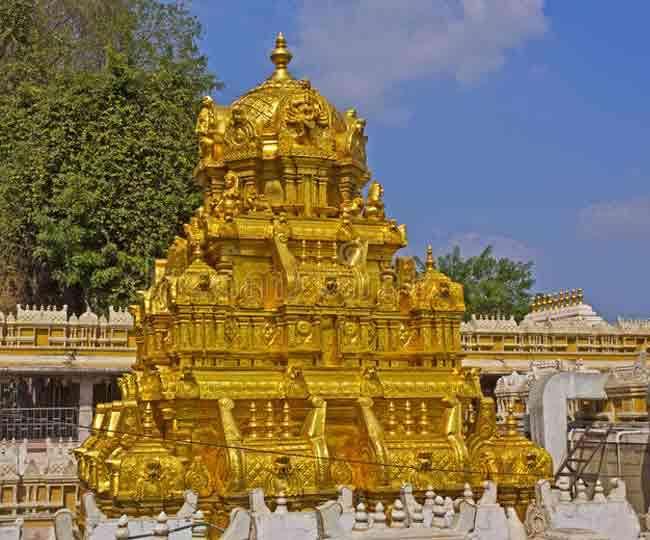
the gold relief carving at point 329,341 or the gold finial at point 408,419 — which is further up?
the gold relief carving at point 329,341

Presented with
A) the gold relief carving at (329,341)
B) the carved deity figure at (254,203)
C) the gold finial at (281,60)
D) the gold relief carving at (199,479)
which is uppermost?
the gold finial at (281,60)

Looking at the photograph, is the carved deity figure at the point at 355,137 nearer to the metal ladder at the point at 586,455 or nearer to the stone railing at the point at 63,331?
the metal ladder at the point at 586,455

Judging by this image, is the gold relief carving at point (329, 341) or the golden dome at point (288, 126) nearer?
the gold relief carving at point (329, 341)

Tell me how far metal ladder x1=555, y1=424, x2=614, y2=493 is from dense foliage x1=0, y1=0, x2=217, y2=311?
17.0m

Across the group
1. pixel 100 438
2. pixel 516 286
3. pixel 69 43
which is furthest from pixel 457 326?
pixel 516 286

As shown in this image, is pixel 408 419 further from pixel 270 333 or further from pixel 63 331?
pixel 63 331

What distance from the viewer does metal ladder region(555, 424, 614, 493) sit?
1622cm

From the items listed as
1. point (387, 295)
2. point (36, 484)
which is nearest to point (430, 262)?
point (387, 295)

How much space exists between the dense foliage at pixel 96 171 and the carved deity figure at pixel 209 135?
616 inches

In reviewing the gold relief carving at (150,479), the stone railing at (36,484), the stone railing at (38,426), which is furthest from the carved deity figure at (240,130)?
the stone railing at (38,426)

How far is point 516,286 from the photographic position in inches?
1674

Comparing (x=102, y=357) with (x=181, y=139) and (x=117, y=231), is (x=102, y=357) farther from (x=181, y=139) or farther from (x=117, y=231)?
(x=181, y=139)

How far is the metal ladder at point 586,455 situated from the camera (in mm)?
16219

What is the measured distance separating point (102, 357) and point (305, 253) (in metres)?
14.0
